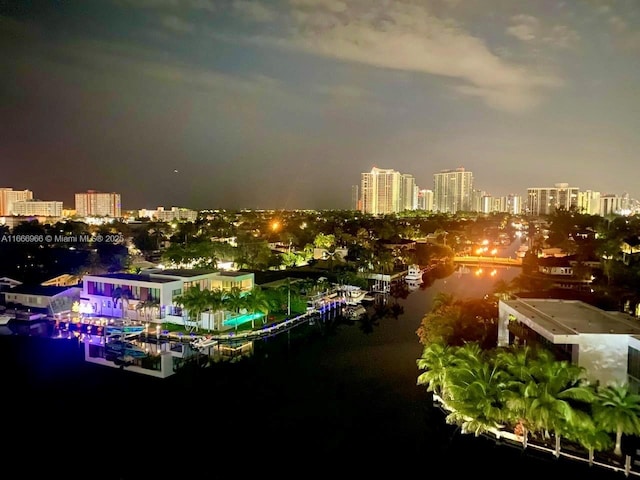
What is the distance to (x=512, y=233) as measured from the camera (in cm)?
6300

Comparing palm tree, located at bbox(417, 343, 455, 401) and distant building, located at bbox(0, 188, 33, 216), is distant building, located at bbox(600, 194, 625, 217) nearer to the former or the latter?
palm tree, located at bbox(417, 343, 455, 401)

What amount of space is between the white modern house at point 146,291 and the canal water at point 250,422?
2.53 meters

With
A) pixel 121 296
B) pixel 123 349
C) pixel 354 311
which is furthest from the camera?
pixel 354 311

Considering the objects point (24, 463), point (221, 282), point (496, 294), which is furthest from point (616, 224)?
point (24, 463)

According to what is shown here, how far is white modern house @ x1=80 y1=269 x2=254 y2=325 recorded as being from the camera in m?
16.3

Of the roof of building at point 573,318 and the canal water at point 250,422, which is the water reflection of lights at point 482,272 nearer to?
the canal water at point 250,422

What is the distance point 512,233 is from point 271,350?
5556cm

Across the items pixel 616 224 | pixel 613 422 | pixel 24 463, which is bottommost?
pixel 24 463

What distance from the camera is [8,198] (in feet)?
275

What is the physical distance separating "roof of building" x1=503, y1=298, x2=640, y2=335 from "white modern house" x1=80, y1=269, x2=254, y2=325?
34.4 ft

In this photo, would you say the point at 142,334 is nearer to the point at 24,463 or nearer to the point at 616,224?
the point at 24,463

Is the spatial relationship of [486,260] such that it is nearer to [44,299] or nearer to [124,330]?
[124,330]

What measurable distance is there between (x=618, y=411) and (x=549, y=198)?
310 ft

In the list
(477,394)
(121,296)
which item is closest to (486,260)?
→ (121,296)
